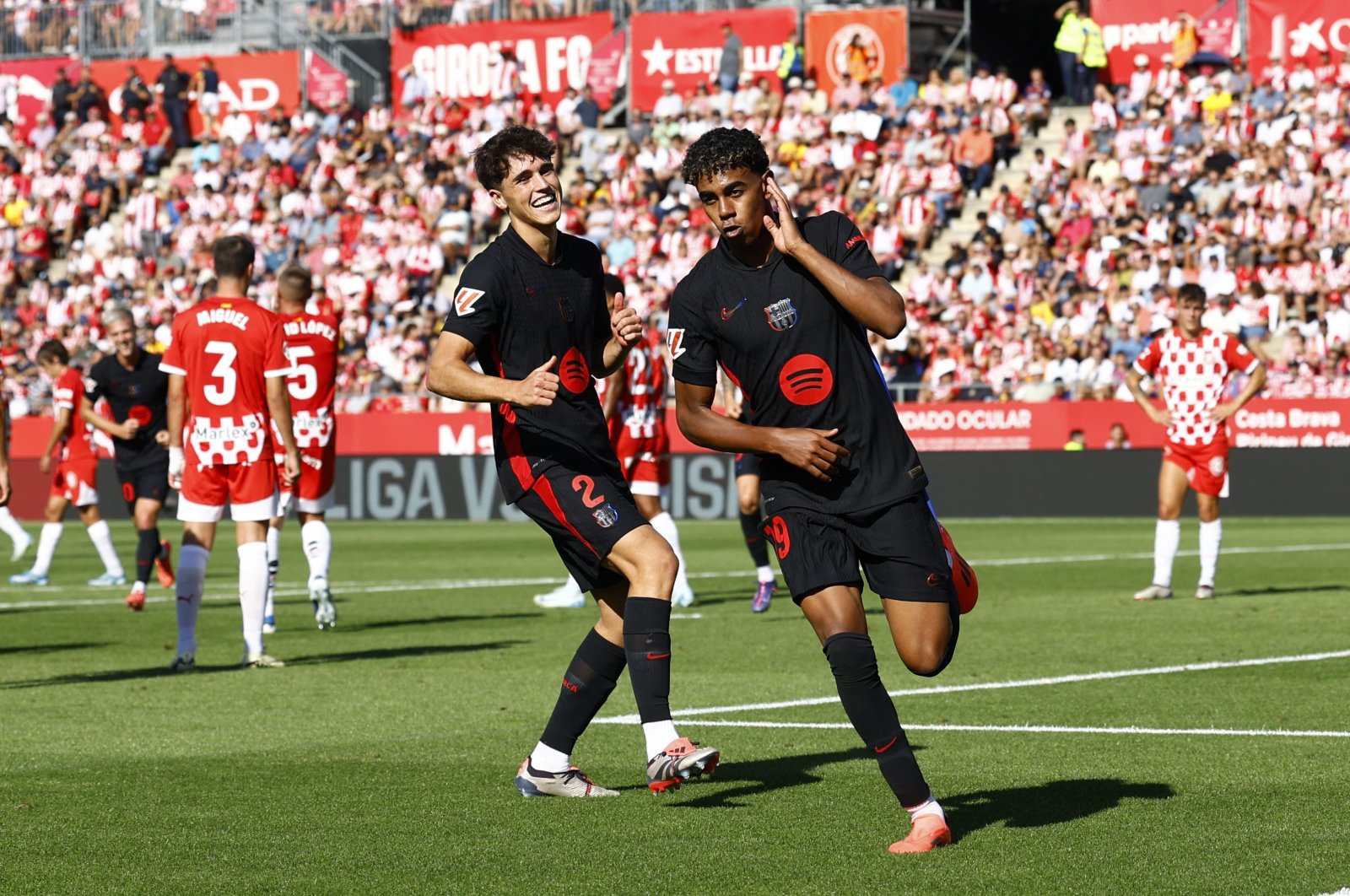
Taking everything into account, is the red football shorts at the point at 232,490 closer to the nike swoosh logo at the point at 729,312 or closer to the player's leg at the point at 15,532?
the nike swoosh logo at the point at 729,312

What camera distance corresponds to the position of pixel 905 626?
6.16 m

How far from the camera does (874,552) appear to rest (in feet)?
20.3

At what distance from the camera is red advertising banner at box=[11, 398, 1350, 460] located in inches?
1065

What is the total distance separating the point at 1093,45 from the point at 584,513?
29659 mm

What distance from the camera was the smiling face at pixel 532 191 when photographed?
23.5 ft

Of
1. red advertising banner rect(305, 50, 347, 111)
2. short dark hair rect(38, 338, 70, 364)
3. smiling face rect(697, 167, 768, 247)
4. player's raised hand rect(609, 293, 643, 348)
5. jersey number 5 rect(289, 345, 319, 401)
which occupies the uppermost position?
red advertising banner rect(305, 50, 347, 111)

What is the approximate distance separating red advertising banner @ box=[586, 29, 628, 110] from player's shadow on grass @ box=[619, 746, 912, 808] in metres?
32.8

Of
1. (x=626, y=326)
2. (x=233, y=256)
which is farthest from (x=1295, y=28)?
(x=626, y=326)

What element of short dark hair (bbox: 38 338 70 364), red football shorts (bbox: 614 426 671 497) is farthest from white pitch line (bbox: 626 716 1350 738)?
short dark hair (bbox: 38 338 70 364)

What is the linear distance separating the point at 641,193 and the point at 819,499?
100ft

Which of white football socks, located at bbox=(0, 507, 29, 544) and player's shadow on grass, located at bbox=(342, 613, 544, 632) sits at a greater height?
player's shadow on grass, located at bbox=(342, 613, 544, 632)

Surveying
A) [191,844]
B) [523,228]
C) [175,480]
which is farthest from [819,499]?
[175,480]

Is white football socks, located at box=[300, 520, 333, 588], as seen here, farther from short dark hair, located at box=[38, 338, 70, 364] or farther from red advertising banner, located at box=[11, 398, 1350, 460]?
red advertising banner, located at box=[11, 398, 1350, 460]

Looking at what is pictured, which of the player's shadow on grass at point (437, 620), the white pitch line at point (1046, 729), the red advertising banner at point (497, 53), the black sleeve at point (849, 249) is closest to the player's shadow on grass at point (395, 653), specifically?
the player's shadow on grass at point (437, 620)
